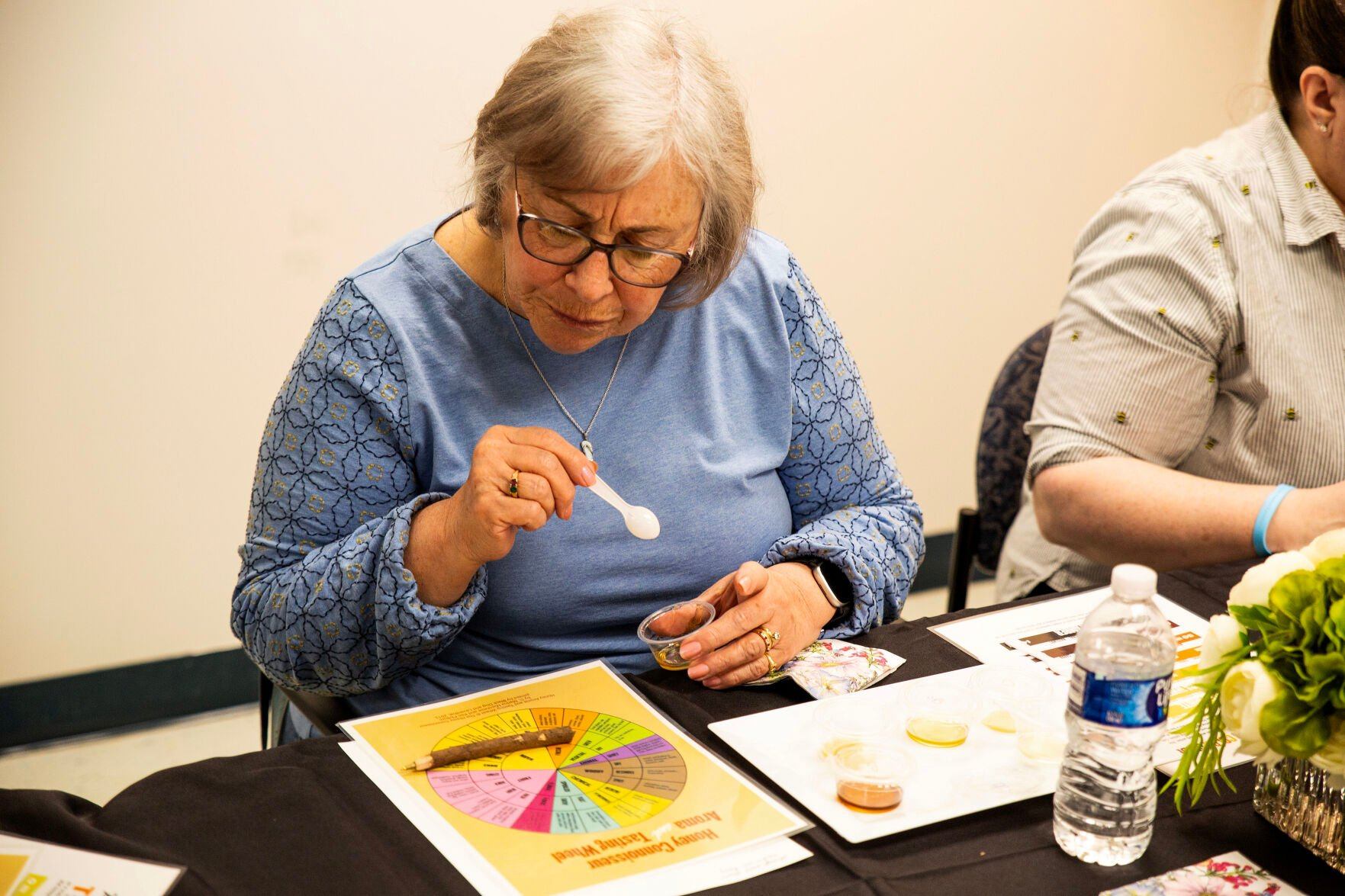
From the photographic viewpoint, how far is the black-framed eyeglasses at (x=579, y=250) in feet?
4.00

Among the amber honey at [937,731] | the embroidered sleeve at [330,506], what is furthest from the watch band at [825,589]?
the embroidered sleeve at [330,506]

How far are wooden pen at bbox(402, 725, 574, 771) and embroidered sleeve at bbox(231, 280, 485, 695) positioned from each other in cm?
23

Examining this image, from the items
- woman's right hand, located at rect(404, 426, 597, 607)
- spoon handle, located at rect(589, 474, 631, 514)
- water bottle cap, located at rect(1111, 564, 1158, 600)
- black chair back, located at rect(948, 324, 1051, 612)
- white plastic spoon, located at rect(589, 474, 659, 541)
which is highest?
water bottle cap, located at rect(1111, 564, 1158, 600)

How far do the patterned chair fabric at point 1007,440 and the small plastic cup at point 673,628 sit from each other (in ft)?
2.91

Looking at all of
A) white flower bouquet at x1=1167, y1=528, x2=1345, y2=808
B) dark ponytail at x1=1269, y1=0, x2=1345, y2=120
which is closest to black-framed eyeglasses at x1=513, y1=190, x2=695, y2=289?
white flower bouquet at x1=1167, y1=528, x2=1345, y2=808

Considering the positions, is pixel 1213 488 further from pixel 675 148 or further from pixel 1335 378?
pixel 675 148

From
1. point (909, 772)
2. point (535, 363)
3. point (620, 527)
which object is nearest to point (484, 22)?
point (535, 363)

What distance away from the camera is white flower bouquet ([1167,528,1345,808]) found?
85 cm

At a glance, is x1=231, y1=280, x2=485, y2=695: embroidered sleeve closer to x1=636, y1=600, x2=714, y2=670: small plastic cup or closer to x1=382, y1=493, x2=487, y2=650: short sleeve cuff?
x1=382, y1=493, x2=487, y2=650: short sleeve cuff

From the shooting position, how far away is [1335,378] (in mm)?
1659

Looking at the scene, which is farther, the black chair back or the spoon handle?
the black chair back

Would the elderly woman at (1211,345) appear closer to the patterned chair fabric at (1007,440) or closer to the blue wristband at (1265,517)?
the blue wristband at (1265,517)

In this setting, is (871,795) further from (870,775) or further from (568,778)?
(568,778)

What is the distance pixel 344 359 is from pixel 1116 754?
2.83ft
